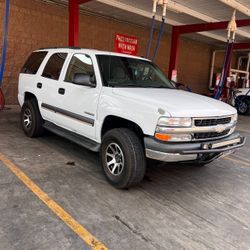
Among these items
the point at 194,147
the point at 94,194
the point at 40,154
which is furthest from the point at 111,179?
the point at 40,154

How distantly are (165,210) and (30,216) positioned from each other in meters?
1.55

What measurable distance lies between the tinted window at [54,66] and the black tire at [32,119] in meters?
0.71

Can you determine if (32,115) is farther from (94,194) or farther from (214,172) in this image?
(214,172)

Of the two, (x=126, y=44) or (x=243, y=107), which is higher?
(x=126, y=44)

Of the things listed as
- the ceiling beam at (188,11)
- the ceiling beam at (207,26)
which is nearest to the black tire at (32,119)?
the ceiling beam at (188,11)

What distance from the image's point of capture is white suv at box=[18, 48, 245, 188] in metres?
3.45

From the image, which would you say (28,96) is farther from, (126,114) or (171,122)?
(171,122)

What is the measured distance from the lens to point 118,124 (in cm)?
415

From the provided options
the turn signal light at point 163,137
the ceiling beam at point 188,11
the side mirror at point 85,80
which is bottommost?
the turn signal light at point 163,137

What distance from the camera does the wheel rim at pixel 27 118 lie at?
595 cm

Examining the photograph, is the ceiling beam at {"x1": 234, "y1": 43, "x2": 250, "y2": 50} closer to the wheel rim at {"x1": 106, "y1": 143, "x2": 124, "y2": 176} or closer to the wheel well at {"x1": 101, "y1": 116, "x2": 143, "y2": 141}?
the wheel well at {"x1": 101, "y1": 116, "x2": 143, "y2": 141}

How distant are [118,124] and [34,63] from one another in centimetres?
295

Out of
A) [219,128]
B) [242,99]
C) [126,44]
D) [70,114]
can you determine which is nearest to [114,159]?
[70,114]

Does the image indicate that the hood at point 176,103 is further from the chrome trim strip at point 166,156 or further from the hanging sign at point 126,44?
the hanging sign at point 126,44
